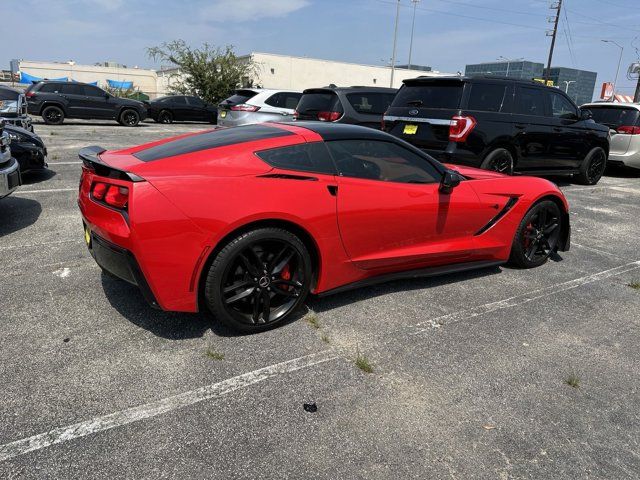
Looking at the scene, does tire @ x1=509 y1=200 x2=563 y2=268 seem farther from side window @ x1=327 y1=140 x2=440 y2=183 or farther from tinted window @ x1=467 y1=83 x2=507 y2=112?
tinted window @ x1=467 y1=83 x2=507 y2=112

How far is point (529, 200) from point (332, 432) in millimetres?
3056

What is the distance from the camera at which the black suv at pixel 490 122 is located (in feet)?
21.9

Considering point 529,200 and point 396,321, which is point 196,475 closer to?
point 396,321

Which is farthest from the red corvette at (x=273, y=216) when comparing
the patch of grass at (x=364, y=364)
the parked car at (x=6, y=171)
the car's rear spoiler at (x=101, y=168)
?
the parked car at (x=6, y=171)

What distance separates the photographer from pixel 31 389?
8.09ft

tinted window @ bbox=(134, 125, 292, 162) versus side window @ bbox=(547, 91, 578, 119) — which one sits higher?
side window @ bbox=(547, 91, 578, 119)

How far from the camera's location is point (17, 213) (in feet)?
18.6

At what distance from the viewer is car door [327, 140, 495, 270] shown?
132 inches

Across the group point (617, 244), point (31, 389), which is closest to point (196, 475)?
point (31, 389)

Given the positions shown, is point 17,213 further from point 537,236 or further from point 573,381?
point 573,381

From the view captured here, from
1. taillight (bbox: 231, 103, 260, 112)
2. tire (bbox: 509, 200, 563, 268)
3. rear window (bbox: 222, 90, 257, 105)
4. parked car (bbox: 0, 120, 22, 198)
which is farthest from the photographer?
rear window (bbox: 222, 90, 257, 105)

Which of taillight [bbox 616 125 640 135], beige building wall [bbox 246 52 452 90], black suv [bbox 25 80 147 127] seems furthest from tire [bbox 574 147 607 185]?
beige building wall [bbox 246 52 452 90]

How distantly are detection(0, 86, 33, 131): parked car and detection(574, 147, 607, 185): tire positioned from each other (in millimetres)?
11392

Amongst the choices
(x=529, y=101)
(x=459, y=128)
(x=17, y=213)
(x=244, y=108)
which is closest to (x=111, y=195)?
(x=17, y=213)
